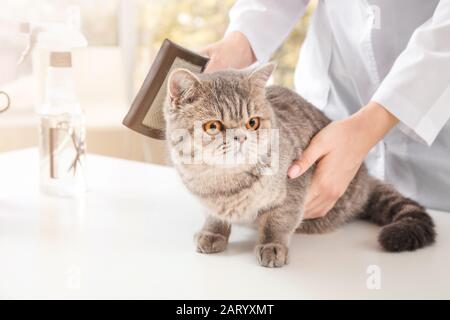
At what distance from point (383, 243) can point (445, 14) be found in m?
0.53

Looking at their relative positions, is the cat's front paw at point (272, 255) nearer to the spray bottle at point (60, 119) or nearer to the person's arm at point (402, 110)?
the person's arm at point (402, 110)

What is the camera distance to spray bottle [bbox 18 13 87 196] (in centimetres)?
133

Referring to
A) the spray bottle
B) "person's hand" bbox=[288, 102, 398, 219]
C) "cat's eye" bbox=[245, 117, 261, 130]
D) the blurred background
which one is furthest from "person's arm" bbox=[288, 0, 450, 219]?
the blurred background

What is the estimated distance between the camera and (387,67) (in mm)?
1527

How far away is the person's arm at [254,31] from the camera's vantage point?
1.54 metres

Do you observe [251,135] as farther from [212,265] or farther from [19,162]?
[19,162]

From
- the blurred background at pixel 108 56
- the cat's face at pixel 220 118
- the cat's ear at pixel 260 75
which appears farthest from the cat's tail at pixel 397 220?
the blurred background at pixel 108 56

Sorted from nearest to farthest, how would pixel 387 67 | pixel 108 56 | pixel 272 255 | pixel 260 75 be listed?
pixel 272 255, pixel 260 75, pixel 387 67, pixel 108 56

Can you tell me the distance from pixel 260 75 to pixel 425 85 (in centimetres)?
37

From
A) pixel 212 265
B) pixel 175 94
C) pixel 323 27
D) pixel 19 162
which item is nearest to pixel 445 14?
pixel 323 27

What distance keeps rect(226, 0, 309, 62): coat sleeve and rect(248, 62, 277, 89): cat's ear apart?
457mm

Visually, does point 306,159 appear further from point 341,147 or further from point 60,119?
point 60,119

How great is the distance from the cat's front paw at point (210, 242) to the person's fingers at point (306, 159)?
20cm

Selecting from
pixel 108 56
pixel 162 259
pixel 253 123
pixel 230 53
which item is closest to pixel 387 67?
pixel 230 53
